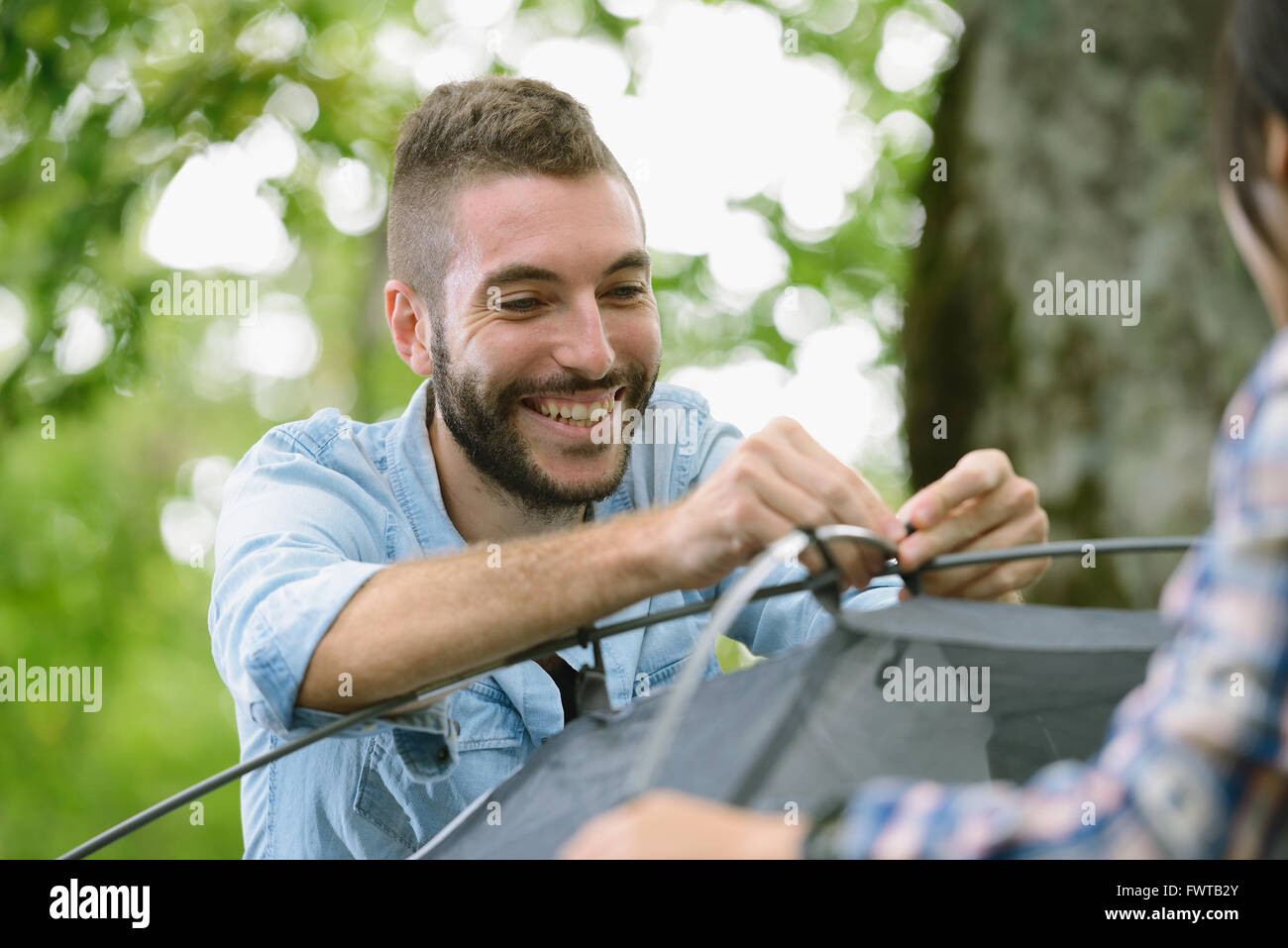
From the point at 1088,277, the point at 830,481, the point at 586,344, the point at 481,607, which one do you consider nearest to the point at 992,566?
the point at 830,481

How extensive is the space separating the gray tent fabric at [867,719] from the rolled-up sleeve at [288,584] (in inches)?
10.6

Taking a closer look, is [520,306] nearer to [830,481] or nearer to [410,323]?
[410,323]

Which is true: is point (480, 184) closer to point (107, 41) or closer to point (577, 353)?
point (577, 353)

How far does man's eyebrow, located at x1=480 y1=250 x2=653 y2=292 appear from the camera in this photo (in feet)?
7.32

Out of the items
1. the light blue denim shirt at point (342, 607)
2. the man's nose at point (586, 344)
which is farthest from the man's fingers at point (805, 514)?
the man's nose at point (586, 344)

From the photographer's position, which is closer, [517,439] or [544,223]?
[544,223]

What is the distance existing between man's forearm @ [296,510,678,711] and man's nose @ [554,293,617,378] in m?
0.76

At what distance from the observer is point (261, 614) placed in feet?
5.24

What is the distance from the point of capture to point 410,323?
2676 millimetres

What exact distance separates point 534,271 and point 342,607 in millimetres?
872

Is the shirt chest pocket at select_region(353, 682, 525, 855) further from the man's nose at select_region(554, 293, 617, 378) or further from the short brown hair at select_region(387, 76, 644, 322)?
the short brown hair at select_region(387, 76, 644, 322)

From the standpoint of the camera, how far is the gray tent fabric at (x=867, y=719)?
1.12m

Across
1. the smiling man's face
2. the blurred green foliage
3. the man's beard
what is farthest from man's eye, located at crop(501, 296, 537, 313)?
the blurred green foliage

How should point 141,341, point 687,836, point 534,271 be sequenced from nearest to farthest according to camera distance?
1. point 687,836
2. point 534,271
3. point 141,341
